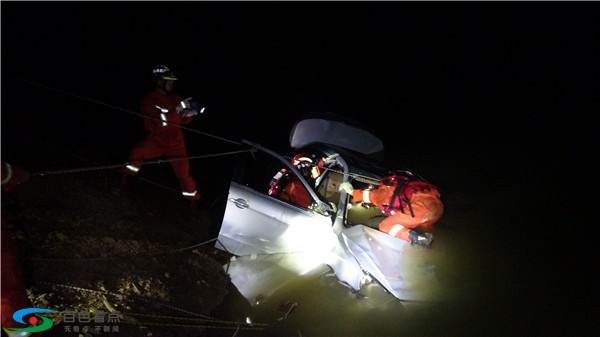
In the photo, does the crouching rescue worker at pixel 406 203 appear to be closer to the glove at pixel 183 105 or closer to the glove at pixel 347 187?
the glove at pixel 347 187

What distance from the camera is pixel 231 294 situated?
4.58m

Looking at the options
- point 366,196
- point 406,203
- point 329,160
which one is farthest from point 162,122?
point 406,203

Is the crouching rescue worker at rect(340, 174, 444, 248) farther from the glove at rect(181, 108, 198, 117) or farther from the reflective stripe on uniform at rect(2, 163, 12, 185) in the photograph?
the reflective stripe on uniform at rect(2, 163, 12, 185)

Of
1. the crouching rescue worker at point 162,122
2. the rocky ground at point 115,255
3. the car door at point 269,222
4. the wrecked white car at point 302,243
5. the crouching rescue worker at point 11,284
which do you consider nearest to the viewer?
the crouching rescue worker at point 11,284

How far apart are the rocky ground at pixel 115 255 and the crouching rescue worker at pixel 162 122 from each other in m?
0.67

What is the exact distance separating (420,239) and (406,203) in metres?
0.45

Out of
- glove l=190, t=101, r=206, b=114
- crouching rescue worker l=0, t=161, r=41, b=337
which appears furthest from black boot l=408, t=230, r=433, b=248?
crouching rescue worker l=0, t=161, r=41, b=337

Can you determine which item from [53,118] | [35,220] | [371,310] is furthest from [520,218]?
[53,118]

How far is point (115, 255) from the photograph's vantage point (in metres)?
4.23

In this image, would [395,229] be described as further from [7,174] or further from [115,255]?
[7,174]

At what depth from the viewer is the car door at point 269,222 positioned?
178 inches

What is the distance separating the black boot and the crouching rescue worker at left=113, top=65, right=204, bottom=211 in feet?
9.40

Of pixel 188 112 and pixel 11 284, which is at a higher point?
pixel 188 112

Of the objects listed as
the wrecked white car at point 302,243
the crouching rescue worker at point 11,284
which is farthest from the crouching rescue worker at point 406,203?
the crouching rescue worker at point 11,284
